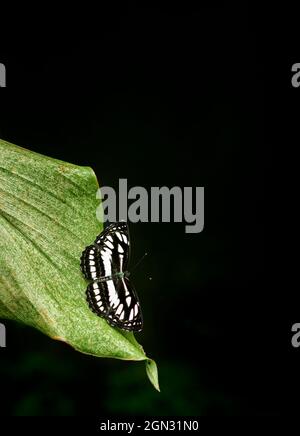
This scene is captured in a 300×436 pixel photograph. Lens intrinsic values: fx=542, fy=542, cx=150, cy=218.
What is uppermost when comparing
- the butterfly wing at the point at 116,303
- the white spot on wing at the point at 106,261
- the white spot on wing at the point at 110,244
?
the white spot on wing at the point at 110,244

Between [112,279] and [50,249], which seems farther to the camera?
[112,279]

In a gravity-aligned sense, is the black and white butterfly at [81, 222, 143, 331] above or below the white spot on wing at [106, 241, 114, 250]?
below

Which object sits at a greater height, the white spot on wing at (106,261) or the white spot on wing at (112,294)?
the white spot on wing at (106,261)

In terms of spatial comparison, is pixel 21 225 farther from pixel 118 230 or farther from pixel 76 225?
pixel 118 230

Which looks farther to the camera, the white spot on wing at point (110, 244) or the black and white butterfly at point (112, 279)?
the white spot on wing at point (110, 244)

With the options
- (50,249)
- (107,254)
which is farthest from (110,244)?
(50,249)

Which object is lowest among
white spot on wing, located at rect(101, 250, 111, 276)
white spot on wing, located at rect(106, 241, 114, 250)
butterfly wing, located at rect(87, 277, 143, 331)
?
butterfly wing, located at rect(87, 277, 143, 331)

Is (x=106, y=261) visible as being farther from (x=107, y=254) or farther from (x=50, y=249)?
(x=50, y=249)
